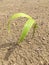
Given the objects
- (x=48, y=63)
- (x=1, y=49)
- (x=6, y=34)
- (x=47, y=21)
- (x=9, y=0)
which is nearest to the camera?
(x=48, y=63)

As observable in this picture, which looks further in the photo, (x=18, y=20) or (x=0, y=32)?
(x=18, y=20)

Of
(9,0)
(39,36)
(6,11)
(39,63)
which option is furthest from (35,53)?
(9,0)

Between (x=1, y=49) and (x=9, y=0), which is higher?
(x=9, y=0)

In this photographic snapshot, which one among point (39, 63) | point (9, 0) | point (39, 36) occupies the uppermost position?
point (9, 0)

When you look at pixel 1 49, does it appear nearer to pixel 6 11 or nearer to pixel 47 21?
pixel 47 21

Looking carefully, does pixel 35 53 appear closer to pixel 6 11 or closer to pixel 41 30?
pixel 41 30

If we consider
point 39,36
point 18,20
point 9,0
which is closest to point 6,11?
point 18,20

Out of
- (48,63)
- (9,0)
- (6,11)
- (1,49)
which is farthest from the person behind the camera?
(9,0)

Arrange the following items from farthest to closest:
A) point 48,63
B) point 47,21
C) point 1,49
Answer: point 47,21 → point 1,49 → point 48,63

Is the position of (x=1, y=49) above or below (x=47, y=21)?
below
